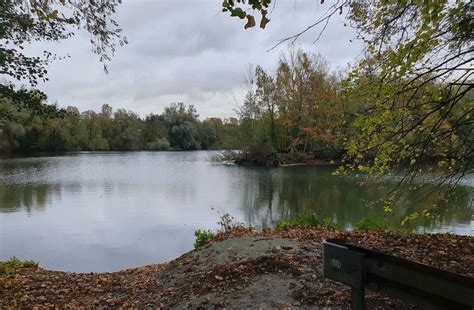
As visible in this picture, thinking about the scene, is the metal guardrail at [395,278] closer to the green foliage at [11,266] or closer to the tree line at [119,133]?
the green foliage at [11,266]

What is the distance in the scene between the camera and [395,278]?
1.85m

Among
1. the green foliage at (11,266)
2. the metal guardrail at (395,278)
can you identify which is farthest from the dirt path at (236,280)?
the metal guardrail at (395,278)

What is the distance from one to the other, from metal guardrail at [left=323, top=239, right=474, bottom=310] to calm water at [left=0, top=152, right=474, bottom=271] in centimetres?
726

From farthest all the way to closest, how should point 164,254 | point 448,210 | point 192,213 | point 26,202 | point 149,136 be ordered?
point 149,136
point 26,202
point 192,213
point 448,210
point 164,254

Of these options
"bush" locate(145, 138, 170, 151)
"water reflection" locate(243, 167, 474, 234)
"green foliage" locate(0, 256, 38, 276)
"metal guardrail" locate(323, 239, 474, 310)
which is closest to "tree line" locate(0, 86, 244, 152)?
"bush" locate(145, 138, 170, 151)

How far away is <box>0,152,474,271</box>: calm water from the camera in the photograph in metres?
9.50

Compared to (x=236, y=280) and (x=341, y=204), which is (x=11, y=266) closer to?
(x=236, y=280)

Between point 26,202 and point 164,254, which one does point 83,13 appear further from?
point 26,202

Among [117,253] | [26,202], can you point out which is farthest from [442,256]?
[26,202]

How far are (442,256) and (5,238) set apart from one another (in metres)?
10.8

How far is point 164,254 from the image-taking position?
9.18 m

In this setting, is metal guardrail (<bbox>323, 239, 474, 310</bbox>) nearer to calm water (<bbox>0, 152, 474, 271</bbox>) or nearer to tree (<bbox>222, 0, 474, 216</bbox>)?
tree (<bbox>222, 0, 474, 216</bbox>)

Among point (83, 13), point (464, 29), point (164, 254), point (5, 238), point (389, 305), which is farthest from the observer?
point (5, 238)

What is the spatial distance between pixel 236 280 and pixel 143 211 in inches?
421
